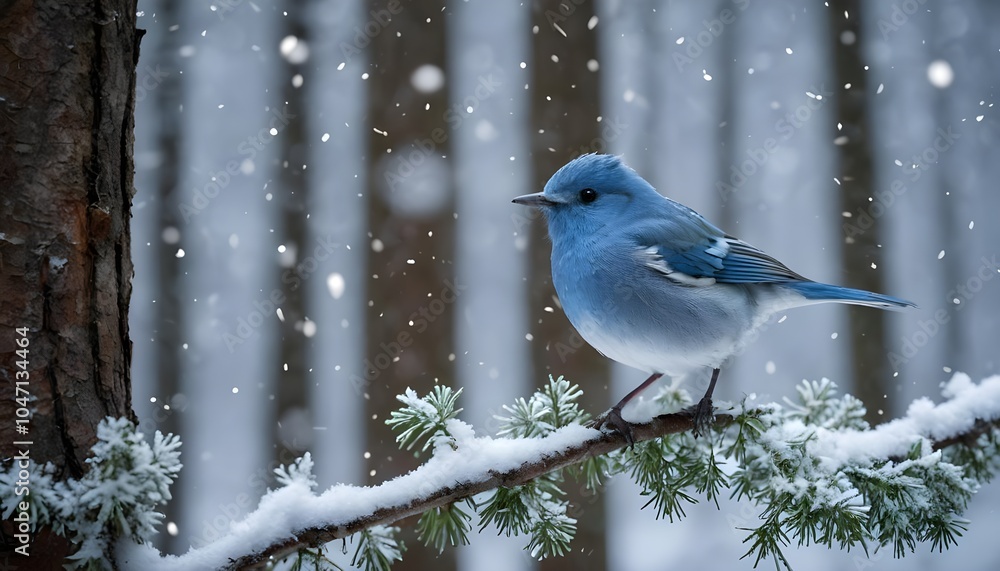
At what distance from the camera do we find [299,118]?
267 centimetres

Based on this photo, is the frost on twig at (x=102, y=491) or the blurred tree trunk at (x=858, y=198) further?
the blurred tree trunk at (x=858, y=198)

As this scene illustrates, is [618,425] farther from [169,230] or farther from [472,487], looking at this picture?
[169,230]

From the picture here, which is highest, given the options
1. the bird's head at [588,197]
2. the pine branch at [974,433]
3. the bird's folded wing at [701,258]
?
the bird's head at [588,197]

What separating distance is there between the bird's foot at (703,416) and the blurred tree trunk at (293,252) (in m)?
1.57

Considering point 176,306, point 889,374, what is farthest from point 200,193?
point 889,374

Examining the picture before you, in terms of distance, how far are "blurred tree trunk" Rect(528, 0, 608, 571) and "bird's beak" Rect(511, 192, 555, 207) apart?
782 mm

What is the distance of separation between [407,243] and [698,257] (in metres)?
1.07

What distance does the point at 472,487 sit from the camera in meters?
1.13

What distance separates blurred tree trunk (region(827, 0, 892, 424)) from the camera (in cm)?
289

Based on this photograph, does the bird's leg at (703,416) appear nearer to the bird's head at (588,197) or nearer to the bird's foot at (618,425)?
the bird's foot at (618,425)

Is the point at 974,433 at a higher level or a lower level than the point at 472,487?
lower

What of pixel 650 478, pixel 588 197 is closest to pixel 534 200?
pixel 588 197

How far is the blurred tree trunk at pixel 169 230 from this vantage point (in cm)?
258

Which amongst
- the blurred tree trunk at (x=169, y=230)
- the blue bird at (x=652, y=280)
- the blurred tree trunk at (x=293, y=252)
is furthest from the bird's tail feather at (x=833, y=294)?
the blurred tree trunk at (x=169, y=230)
